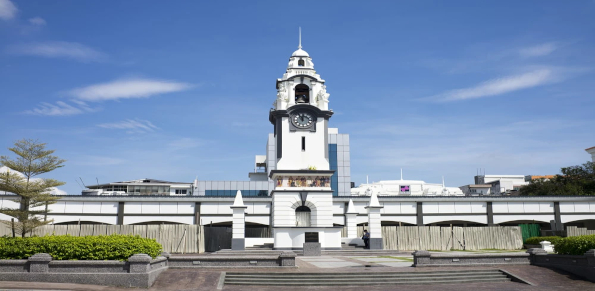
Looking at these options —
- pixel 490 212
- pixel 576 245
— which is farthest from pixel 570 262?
pixel 490 212

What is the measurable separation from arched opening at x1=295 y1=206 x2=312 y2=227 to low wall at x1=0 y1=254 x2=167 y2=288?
762 inches

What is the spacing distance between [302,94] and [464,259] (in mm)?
22237

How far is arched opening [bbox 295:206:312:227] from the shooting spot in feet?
124

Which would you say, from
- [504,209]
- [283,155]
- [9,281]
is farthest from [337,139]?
[9,281]

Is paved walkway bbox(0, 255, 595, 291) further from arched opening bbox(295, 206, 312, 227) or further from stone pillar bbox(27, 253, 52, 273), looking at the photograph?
arched opening bbox(295, 206, 312, 227)

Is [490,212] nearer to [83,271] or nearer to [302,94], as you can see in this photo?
[302,94]

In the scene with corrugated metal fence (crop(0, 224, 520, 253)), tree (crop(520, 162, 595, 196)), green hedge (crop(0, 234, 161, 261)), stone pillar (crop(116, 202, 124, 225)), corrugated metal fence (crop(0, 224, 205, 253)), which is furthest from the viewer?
tree (crop(520, 162, 595, 196))

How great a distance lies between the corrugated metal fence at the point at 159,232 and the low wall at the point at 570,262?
21.8 m

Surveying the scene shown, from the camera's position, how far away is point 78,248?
1955cm

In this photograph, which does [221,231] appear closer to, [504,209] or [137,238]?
[137,238]

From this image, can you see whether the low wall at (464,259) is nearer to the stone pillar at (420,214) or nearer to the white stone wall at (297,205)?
the white stone wall at (297,205)

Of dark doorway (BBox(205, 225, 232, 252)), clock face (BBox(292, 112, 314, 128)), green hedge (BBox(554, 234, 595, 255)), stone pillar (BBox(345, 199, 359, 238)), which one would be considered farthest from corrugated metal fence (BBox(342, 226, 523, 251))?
green hedge (BBox(554, 234, 595, 255))

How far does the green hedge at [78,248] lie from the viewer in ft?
63.7

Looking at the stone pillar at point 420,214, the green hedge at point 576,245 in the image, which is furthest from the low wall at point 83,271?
the stone pillar at point 420,214
